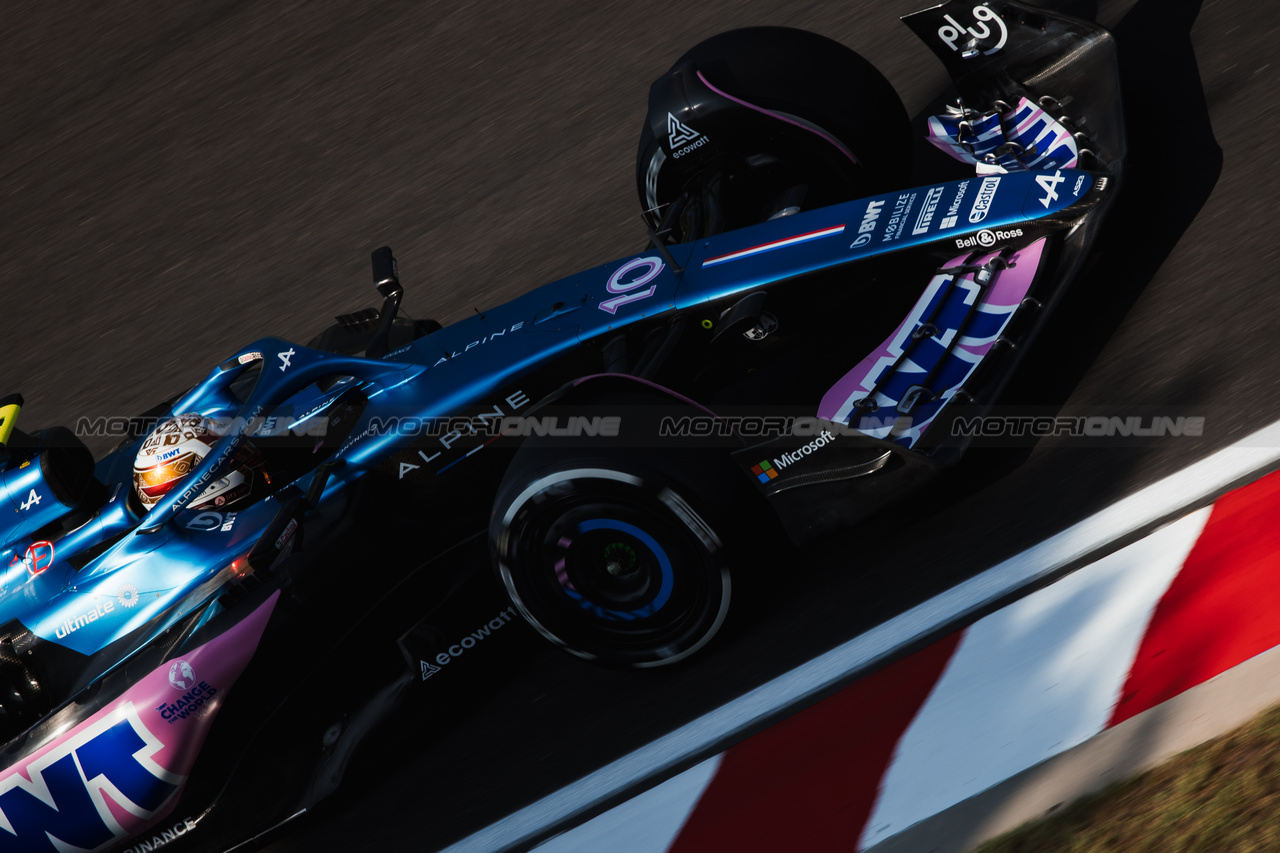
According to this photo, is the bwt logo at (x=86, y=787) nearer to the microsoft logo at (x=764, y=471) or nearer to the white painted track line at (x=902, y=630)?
the white painted track line at (x=902, y=630)

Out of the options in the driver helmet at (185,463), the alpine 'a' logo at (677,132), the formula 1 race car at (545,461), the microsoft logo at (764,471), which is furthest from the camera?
the alpine 'a' logo at (677,132)

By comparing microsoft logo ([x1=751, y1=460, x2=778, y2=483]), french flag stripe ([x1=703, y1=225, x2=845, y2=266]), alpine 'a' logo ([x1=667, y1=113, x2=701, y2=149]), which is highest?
alpine 'a' logo ([x1=667, y1=113, x2=701, y2=149])

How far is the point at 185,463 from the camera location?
3.75m

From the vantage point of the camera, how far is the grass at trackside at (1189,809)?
2480mm

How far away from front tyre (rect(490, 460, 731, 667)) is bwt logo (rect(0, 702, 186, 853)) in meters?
1.27

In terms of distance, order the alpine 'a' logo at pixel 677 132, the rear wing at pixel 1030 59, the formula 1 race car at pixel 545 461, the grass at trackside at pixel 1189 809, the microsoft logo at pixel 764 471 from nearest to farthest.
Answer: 1. the grass at trackside at pixel 1189 809
2. the microsoft logo at pixel 764 471
3. the formula 1 race car at pixel 545 461
4. the rear wing at pixel 1030 59
5. the alpine 'a' logo at pixel 677 132

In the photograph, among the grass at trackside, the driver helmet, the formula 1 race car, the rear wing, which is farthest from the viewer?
the rear wing

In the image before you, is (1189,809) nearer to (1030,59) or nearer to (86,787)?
(1030,59)

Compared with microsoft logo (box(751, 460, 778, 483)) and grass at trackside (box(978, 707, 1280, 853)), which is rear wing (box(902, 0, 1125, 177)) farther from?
grass at trackside (box(978, 707, 1280, 853))

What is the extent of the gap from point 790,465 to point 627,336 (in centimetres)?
Result: 91

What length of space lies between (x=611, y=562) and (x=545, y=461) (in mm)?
397

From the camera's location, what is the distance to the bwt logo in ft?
11.6

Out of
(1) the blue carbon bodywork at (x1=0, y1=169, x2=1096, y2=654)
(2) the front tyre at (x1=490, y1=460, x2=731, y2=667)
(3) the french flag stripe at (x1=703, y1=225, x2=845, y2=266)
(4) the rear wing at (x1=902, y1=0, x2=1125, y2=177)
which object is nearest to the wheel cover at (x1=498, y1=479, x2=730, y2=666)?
(2) the front tyre at (x1=490, y1=460, x2=731, y2=667)

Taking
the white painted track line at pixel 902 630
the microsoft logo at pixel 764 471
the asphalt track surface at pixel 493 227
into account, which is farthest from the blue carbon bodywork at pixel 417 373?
the white painted track line at pixel 902 630
